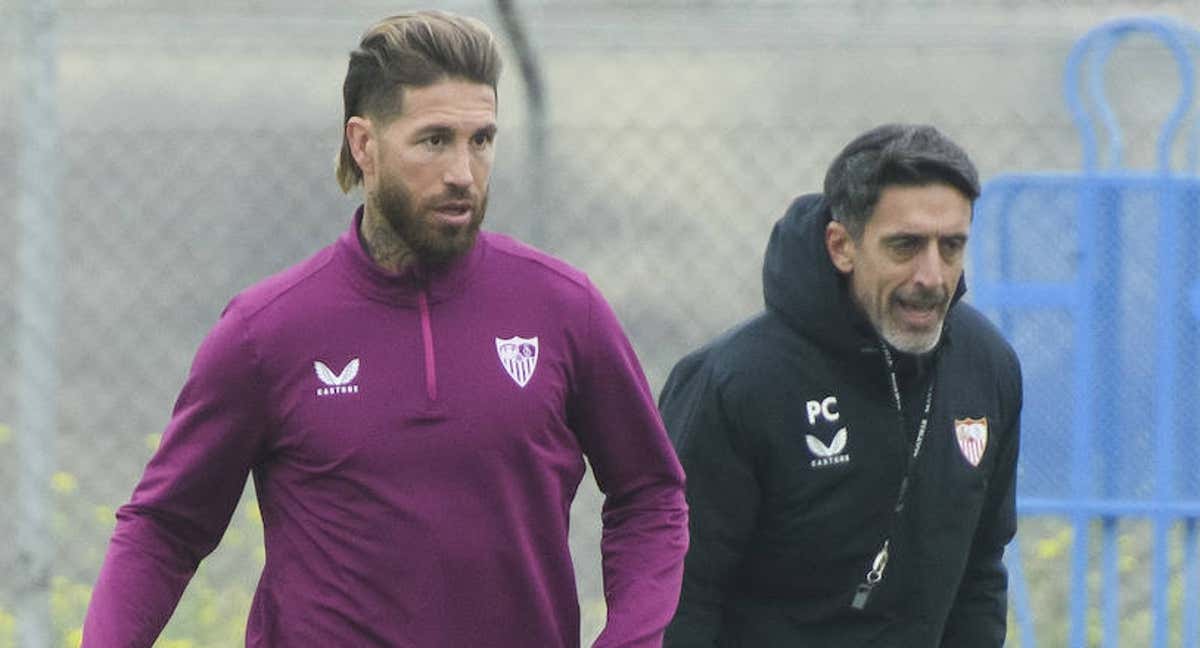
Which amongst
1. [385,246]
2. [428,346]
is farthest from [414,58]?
[428,346]

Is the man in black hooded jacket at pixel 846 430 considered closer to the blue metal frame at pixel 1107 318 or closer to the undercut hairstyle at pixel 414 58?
the undercut hairstyle at pixel 414 58

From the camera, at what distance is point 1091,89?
5.63 meters

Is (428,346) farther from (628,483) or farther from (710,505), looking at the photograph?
(710,505)

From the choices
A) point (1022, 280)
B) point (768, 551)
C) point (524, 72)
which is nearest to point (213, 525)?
point (768, 551)

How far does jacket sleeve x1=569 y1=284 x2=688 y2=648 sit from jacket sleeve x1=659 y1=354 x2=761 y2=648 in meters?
0.40

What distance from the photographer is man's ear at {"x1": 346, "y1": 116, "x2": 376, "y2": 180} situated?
3379 mm

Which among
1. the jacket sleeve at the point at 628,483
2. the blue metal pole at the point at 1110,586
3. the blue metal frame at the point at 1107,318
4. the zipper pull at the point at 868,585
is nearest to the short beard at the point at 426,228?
the jacket sleeve at the point at 628,483

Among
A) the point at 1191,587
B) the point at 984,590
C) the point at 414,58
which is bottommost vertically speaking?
the point at 1191,587

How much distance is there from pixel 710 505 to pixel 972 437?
50 centimetres

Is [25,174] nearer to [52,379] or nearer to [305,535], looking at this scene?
[52,379]

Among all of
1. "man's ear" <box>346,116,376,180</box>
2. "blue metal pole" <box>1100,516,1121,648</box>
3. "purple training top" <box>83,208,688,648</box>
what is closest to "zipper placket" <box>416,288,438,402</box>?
"purple training top" <box>83,208,688,648</box>

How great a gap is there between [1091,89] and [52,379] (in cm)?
251

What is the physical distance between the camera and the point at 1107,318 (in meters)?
5.62

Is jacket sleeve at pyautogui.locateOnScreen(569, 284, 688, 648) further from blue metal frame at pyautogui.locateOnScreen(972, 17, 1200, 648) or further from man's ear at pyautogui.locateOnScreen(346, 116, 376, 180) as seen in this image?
blue metal frame at pyautogui.locateOnScreen(972, 17, 1200, 648)
